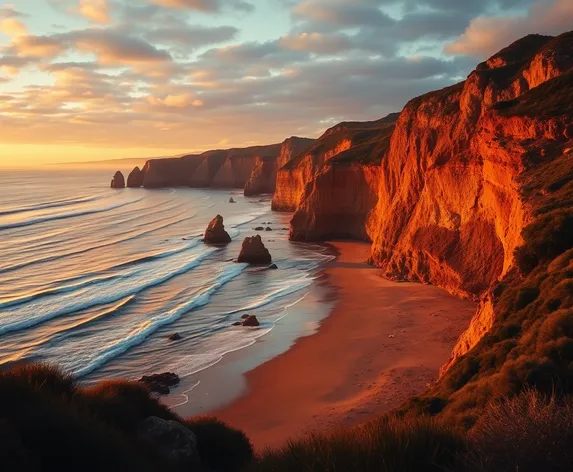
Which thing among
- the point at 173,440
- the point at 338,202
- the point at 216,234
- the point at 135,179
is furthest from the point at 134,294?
the point at 135,179

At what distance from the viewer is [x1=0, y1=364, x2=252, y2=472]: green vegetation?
21.9ft

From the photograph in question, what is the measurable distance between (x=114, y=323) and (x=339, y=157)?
3781 cm

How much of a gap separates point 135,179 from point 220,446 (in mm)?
162773

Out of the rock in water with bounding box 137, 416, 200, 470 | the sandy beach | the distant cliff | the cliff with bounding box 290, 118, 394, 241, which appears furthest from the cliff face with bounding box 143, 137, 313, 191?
the rock in water with bounding box 137, 416, 200, 470

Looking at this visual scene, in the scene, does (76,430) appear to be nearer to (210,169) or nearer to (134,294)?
(134,294)

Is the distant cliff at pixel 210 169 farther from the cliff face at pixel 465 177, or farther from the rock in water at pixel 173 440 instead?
the rock in water at pixel 173 440

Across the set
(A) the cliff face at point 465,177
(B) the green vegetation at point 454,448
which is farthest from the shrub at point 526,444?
(A) the cliff face at point 465,177

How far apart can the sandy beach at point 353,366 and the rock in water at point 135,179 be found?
14142 cm

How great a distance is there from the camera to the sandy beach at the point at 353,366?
17750mm

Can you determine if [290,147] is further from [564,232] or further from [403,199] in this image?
[564,232]

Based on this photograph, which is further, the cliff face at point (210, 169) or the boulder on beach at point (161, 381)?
the cliff face at point (210, 169)

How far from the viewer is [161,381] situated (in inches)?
821

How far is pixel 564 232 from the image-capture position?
1633 cm

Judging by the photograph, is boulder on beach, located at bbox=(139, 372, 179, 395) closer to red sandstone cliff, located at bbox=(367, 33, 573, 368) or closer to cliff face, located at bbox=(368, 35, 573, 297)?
red sandstone cliff, located at bbox=(367, 33, 573, 368)
